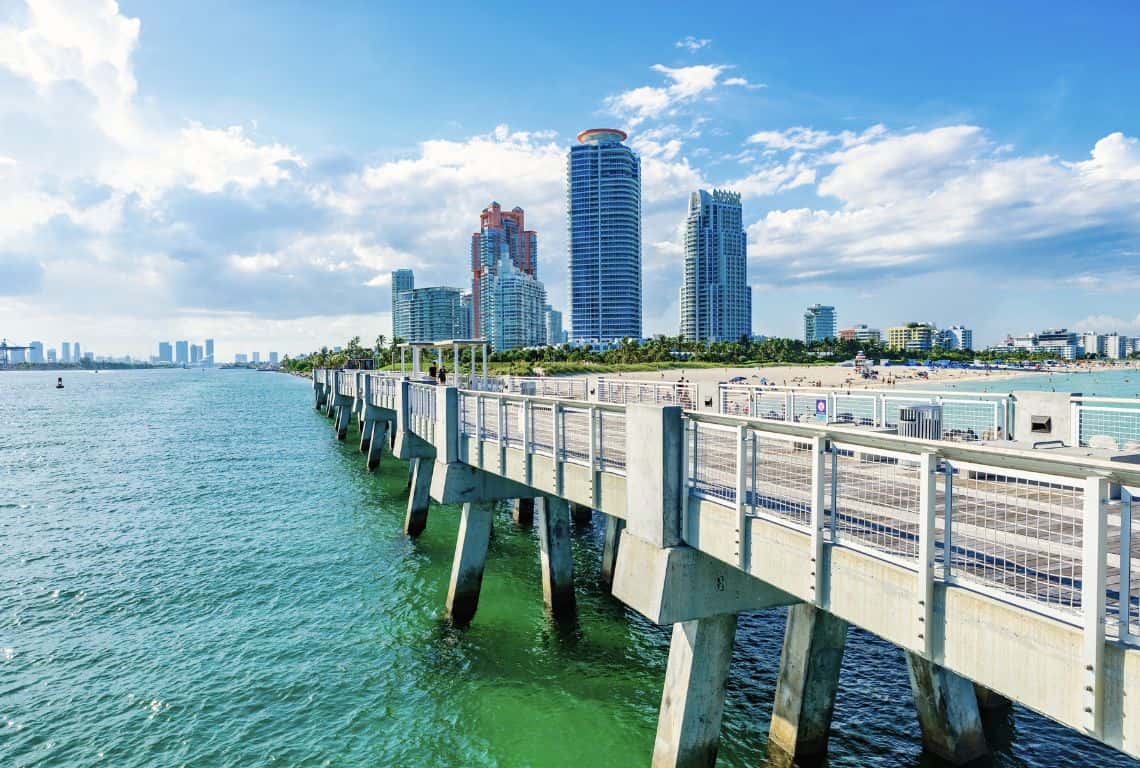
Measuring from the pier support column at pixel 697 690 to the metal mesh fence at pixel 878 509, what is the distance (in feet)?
7.81

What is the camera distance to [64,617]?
1698 centimetres

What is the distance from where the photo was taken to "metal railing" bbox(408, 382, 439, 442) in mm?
19422

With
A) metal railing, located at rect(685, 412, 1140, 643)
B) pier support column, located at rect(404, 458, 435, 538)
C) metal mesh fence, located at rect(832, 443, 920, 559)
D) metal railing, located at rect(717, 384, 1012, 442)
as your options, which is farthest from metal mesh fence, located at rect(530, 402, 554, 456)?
pier support column, located at rect(404, 458, 435, 538)

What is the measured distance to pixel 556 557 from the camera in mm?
15914

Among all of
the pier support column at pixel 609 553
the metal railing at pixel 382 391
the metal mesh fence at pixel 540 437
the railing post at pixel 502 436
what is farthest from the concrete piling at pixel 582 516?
the metal mesh fence at pixel 540 437

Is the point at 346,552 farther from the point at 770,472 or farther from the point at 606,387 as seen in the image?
the point at 770,472

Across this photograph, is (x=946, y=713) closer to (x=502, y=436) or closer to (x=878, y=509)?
(x=878, y=509)

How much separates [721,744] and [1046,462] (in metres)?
8.19

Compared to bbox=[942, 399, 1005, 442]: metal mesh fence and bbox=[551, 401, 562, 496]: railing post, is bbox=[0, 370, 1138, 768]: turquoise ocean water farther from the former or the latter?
bbox=[942, 399, 1005, 442]: metal mesh fence

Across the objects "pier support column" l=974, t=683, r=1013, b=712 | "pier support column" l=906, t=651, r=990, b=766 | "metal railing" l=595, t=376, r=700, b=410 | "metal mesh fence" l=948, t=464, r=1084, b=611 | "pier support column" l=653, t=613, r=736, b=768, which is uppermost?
"metal railing" l=595, t=376, r=700, b=410

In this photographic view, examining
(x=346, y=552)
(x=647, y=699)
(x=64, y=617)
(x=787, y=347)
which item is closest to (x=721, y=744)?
(x=647, y=699)

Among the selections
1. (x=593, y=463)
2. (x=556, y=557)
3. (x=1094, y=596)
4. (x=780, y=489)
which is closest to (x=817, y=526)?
(x=780, y=489)

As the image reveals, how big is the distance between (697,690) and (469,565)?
8.28 m

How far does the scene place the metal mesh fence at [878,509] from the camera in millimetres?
6302
